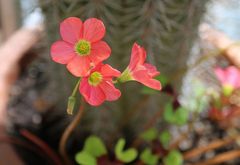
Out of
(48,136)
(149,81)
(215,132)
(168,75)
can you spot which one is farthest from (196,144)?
(149,81)

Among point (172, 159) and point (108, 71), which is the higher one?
point (108, 71)

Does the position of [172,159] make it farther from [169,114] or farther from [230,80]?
[230,80]

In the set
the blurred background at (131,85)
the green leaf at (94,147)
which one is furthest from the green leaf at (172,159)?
the green leaf at (94,147)

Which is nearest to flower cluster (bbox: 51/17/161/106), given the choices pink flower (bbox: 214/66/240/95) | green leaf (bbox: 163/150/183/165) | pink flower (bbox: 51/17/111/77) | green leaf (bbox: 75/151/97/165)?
pink flower (bbox: 51/17/111/77)

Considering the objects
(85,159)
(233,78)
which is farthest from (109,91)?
(233,78)

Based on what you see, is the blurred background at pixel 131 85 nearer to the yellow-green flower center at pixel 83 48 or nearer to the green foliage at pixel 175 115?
the green foliage at pixel 175 115

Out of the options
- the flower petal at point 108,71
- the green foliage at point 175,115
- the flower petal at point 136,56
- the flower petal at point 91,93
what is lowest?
the green foliage at point 175,115

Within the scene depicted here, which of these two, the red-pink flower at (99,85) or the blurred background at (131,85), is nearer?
the red-pink flower at (99,85)

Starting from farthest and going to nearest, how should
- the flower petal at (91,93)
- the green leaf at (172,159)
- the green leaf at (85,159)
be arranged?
the green leaf at (172,159) < the green leaf at (85,159) < the flower petal at (91,93)
